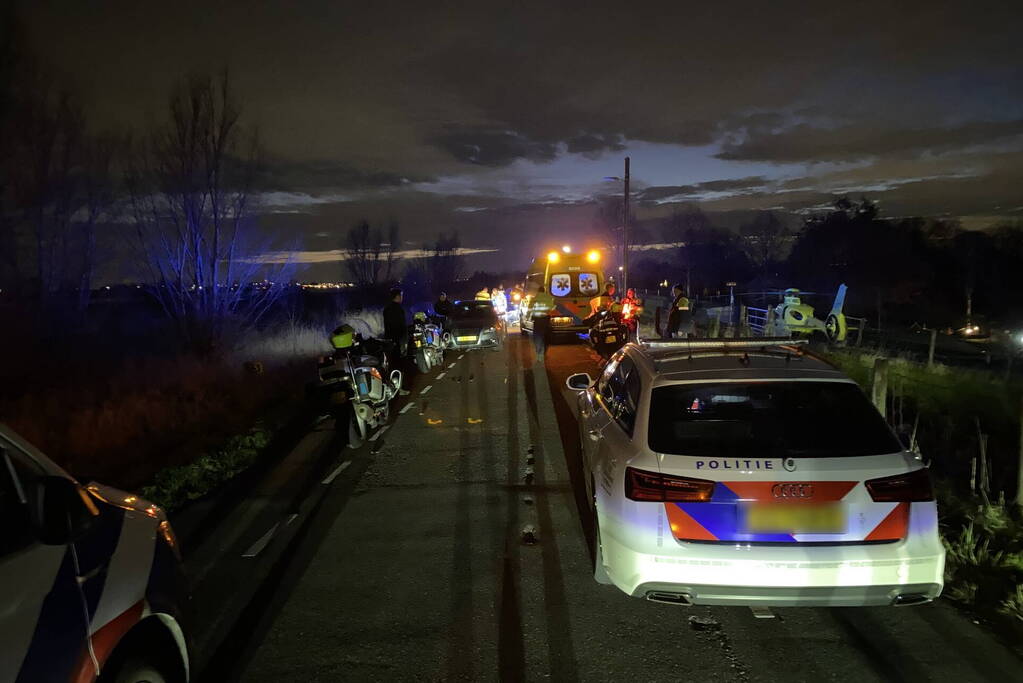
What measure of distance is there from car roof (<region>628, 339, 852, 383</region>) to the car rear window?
7 centimetres

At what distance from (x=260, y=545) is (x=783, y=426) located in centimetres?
407

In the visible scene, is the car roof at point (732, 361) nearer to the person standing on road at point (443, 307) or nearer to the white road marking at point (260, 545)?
the white road marking at point (260, 545)

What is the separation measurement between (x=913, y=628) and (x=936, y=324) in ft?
134

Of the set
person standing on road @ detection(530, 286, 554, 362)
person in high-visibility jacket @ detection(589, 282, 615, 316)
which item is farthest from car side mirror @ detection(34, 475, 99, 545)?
person standing on road @ detection(530, 286, 554, 362)

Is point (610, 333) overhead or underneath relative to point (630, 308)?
underneath

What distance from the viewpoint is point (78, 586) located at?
7.41 ft

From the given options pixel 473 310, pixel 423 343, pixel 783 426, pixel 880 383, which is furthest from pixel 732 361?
pixel 473 310

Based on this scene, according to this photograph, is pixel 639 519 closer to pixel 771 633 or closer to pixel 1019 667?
pixel 771 633

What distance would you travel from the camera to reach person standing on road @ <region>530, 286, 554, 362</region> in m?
16.2

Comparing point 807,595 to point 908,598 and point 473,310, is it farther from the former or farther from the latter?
point 473,310

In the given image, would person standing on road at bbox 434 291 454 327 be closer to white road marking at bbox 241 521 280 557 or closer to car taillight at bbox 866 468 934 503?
white road marking at bbox 241 521 280 557

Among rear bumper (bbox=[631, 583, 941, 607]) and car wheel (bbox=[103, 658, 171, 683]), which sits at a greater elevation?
car wheel (bbox=[103, 658, 171, 683])

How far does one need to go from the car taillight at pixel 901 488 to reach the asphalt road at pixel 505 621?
2.93 feet

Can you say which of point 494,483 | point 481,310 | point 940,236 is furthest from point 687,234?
point 494,483
